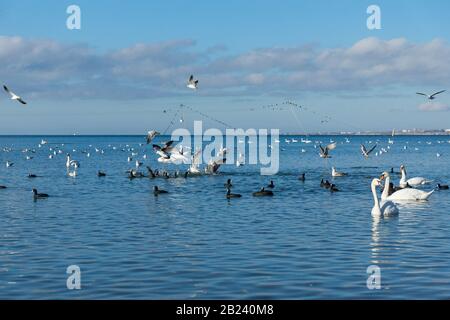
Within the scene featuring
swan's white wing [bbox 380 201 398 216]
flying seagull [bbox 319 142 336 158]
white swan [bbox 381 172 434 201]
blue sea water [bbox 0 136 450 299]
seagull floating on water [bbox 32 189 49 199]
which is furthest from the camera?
flying seagull [bbox 319 142 336 158]

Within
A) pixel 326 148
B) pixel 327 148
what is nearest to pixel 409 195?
pixel 327 148

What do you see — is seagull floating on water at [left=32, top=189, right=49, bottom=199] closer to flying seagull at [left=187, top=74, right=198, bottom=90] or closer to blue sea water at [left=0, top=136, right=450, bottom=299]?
blue sea water at [left=0, top=136, right=450, bottom=299]

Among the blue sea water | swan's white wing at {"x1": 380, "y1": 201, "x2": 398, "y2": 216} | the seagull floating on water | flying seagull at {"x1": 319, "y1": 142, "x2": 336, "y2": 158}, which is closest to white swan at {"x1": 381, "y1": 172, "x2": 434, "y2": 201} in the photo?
the blue sea water

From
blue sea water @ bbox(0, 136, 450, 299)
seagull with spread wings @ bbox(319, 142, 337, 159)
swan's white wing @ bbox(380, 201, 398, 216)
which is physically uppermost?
seagull with spread wings @ bbox(319, 142, 337, 159)

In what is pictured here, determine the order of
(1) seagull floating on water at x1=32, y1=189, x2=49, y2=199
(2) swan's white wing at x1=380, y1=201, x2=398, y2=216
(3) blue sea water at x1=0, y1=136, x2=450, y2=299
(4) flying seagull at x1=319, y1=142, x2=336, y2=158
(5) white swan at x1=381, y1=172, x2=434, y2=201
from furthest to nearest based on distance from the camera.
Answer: (4) flying seagull at x1=319, y1=142, x2=336, y2=158, (1) seagull floating on water at x1=32, y1=189, x2=49, y2=199, (5) white swan at x1=381, y1=172, x2=434, y2=201, (2) swan's white wing at x1=380, y1=201, x2=398, y2=216, (3) blue sea water at x1=0, y1=136, x2=450, y2=299

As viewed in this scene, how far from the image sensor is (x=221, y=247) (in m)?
24.3

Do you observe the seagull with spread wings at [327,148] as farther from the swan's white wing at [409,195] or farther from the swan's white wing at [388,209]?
the swan's white wing at [388,209]

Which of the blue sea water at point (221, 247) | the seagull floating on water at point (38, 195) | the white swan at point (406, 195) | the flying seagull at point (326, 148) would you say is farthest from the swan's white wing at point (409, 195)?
the seagull floating on water at point (38, 195)

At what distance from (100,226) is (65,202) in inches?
477

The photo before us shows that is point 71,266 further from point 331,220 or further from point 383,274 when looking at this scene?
point 331,220

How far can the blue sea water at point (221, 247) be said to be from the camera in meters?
17.9

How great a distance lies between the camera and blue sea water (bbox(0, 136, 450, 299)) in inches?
706

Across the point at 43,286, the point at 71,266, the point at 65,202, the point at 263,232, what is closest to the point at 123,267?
the point at 71,266

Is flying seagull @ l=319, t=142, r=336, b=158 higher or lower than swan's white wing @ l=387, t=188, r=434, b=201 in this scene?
higher
